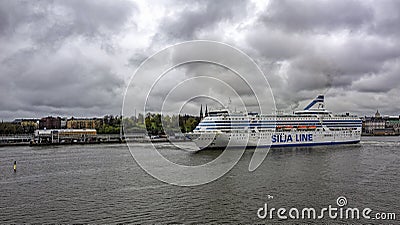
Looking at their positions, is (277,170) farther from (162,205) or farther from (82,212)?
(82,212)

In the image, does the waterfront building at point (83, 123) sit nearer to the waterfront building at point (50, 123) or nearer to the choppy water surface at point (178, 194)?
the waterfront building at point (50, 123)

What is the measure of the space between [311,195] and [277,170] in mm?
7699

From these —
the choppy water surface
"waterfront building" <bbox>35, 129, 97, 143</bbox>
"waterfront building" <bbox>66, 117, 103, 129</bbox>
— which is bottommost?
the choppy water surface

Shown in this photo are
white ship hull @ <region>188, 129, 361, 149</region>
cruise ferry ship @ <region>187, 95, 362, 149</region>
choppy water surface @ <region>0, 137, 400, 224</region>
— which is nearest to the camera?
choppy water surface @ <region>0, 137, 400, 224</region>

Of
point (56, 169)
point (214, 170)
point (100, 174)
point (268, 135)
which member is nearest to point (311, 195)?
point (214, 170)

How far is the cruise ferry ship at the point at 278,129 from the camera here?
39.5 metres

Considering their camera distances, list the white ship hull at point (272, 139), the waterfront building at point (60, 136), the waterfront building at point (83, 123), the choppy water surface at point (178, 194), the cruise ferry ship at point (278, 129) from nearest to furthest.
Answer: the choppy water surface at point (178, 194) < the white ship hull at point (272, 139) < the cruise ferry ship at point (278, 129) < the waterfront building at point (60, 136) < the waterfront building at point (83, 123)

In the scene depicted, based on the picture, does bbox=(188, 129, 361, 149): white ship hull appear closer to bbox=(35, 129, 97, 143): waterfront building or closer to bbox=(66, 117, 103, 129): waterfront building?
bbox=(35, 129, 97, 143): waterfront building

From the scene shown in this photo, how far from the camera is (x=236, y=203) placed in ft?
46.7

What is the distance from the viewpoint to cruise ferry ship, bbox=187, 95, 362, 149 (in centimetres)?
3947

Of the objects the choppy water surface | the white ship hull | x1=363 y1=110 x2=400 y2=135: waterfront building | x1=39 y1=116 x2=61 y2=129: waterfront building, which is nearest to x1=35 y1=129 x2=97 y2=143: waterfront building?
the white ship hull

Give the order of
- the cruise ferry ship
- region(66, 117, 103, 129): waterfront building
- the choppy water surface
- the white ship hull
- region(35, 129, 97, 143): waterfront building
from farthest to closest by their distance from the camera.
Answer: region(66, 117, 103, 129): waterfront building, region(35, 129, 97, 143): waterfront building, the cruise ferry ship, the white ship hull, the choppy water surface

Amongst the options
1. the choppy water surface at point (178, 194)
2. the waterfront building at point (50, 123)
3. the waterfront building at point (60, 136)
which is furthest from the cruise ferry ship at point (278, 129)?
the waterfront building at point (50, 123)

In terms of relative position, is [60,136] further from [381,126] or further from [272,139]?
[381,126]
